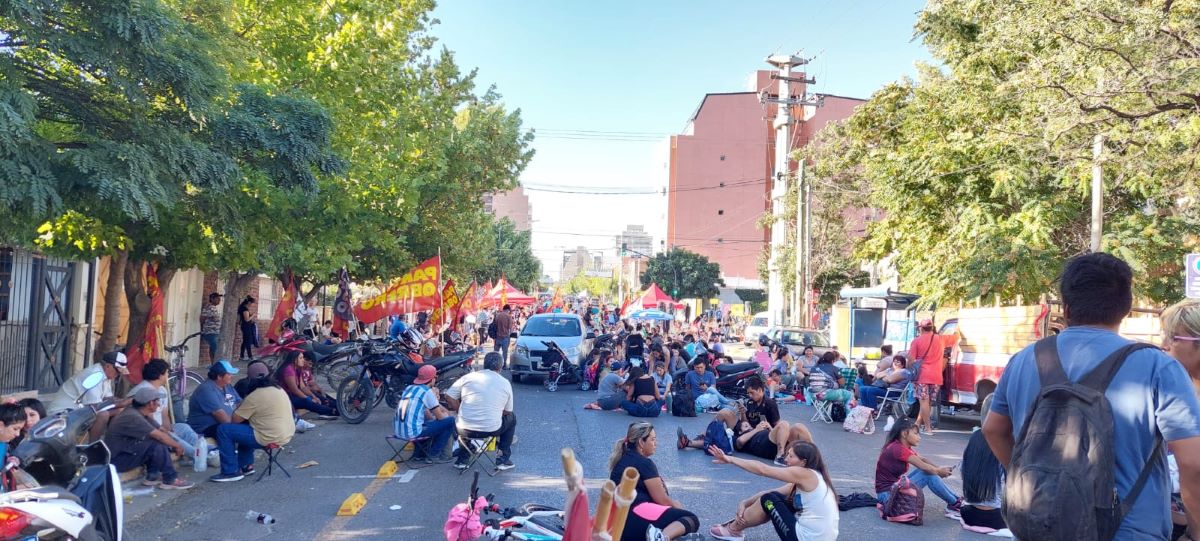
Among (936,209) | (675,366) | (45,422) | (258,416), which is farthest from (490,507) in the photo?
(936,209)

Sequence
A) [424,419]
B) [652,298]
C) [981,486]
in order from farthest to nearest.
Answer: [652,298] → [424,419] → [981,486]

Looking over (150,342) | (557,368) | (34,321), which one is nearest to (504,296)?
(557,368)

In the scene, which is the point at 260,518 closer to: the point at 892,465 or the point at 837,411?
the point at 892,465

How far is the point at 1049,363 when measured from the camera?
10.0 feet

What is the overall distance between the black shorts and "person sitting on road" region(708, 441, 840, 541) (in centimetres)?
449

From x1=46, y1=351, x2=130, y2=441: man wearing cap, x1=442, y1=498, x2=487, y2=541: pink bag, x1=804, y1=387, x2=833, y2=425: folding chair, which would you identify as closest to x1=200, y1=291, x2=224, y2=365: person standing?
x1=46, y1=351, x2=130, y2=441: man wearing cap

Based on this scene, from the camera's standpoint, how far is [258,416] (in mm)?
9477

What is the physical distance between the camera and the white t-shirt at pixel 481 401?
9961 millimetres

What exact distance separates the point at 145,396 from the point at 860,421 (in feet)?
34.3

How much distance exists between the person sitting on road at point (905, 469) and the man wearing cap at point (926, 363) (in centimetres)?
647

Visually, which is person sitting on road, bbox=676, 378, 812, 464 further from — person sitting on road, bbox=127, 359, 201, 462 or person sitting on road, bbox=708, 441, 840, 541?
person sitting on road, bbox=127, 359, 201, 462

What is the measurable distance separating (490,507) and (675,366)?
1465 cm

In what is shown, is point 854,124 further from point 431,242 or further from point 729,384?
point 431,242

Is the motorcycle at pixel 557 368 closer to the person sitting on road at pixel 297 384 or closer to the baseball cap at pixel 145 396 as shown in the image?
the person sitting on road at pixel 297 384
